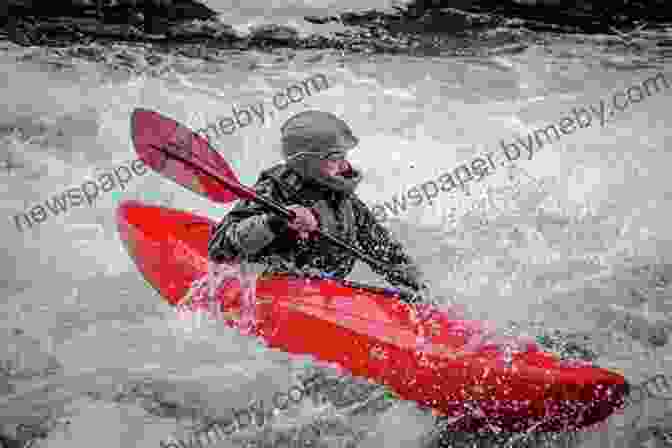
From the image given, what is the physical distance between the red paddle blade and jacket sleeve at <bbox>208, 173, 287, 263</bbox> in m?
0.16

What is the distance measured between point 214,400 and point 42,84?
14.4 feet

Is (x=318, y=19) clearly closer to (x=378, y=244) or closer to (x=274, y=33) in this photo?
(x=274, y=33)

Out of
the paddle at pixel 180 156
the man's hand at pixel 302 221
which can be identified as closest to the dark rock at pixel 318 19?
the paddle at pixel 180 156

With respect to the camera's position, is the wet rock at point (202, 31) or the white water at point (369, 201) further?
the wet rock at point (202, 31)

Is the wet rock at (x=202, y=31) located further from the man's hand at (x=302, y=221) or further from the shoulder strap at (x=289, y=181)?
the man's hand at (x=302, y=221)

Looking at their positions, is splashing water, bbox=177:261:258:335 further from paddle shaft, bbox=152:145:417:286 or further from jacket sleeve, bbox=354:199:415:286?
jacket sleeve, bbox=354:199:415:286

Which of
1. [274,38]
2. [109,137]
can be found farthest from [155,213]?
[274,38]

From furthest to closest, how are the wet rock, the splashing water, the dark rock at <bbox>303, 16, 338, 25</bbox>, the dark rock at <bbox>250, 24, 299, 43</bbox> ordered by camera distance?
the dark rock at <bbox>303, 16, 338, 25</bbox>
the dark rock at <bbox>250, 24, 299, 43</bbox>
the wet rock
the splashing water

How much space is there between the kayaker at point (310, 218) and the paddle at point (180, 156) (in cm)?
11

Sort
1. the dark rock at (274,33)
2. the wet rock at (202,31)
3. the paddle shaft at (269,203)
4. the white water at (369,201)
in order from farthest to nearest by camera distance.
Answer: the dark rock at (274,33) → the wet rock at (202,31) → the white water at (369,201) → the paddle shaft at (269,203)

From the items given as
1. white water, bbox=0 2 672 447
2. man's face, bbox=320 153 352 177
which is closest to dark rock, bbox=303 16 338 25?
white water, bbox=0 2 672 447

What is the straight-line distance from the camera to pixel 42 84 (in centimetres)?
632

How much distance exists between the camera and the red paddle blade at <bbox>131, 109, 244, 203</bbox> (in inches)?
126

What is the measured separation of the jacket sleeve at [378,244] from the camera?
3312mm
